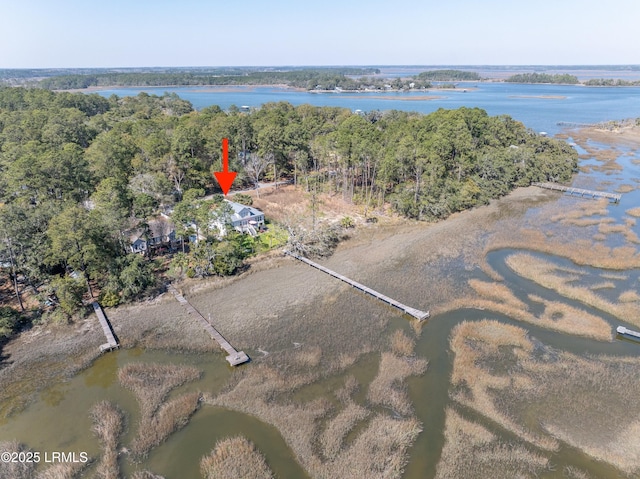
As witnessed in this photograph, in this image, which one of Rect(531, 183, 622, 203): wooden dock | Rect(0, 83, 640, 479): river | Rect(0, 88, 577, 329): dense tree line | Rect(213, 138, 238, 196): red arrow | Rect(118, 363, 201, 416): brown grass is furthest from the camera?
Rect(531, 183, 622, 203): wooden dock

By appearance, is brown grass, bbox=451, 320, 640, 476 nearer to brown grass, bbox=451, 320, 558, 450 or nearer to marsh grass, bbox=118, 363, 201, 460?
brown grass, bbox=451, 320, 558, 450

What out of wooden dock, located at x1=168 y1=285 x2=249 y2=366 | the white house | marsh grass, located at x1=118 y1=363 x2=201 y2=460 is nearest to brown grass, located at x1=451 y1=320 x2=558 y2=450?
wooden dock, located at x1=168 y1=285 x2=249 y2=366

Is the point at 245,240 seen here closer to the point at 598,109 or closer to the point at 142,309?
the point at 142,309

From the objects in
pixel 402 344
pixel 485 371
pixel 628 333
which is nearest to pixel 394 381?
pixel 402 344

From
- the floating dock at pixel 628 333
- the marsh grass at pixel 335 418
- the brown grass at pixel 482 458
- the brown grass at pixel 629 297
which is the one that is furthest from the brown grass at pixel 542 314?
the brown grass at pixel 482 458

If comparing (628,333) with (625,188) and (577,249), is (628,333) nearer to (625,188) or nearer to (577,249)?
(577,249)

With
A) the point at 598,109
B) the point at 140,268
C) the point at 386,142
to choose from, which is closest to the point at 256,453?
the point at 140,268
